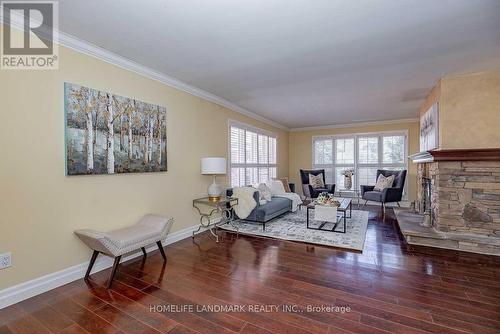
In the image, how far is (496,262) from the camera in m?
2.94

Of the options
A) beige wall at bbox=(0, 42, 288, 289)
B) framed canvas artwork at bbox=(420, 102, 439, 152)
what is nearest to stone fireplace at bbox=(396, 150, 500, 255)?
framed canvas artwork at bbox=(420, 102, 439, 152)

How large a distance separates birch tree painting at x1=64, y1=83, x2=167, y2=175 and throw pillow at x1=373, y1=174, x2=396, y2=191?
5225mm

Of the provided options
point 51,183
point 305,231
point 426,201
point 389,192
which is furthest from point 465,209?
point 51,183

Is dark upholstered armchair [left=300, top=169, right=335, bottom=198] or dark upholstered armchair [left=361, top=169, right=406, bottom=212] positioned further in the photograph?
dark upholstered armchair [left=300, top=169, right=335, bottom=198]

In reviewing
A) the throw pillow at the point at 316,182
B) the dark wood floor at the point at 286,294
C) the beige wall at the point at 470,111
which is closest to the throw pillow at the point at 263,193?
the dark wood floor at the point at 286,294

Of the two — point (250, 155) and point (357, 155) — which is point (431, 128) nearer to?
point (357, 155)

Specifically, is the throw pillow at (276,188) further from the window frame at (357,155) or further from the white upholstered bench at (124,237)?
the white upholstered bench at (124,237)

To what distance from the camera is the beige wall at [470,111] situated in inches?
131

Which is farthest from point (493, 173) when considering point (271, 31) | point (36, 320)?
point (36, 320)

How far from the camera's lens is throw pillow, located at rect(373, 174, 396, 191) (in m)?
5.96

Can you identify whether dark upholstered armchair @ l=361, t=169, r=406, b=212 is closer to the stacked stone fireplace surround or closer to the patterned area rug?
the patterned area rug

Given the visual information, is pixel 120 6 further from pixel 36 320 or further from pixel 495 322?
pixel 495 322

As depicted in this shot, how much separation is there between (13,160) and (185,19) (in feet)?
6.50

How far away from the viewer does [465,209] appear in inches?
137
